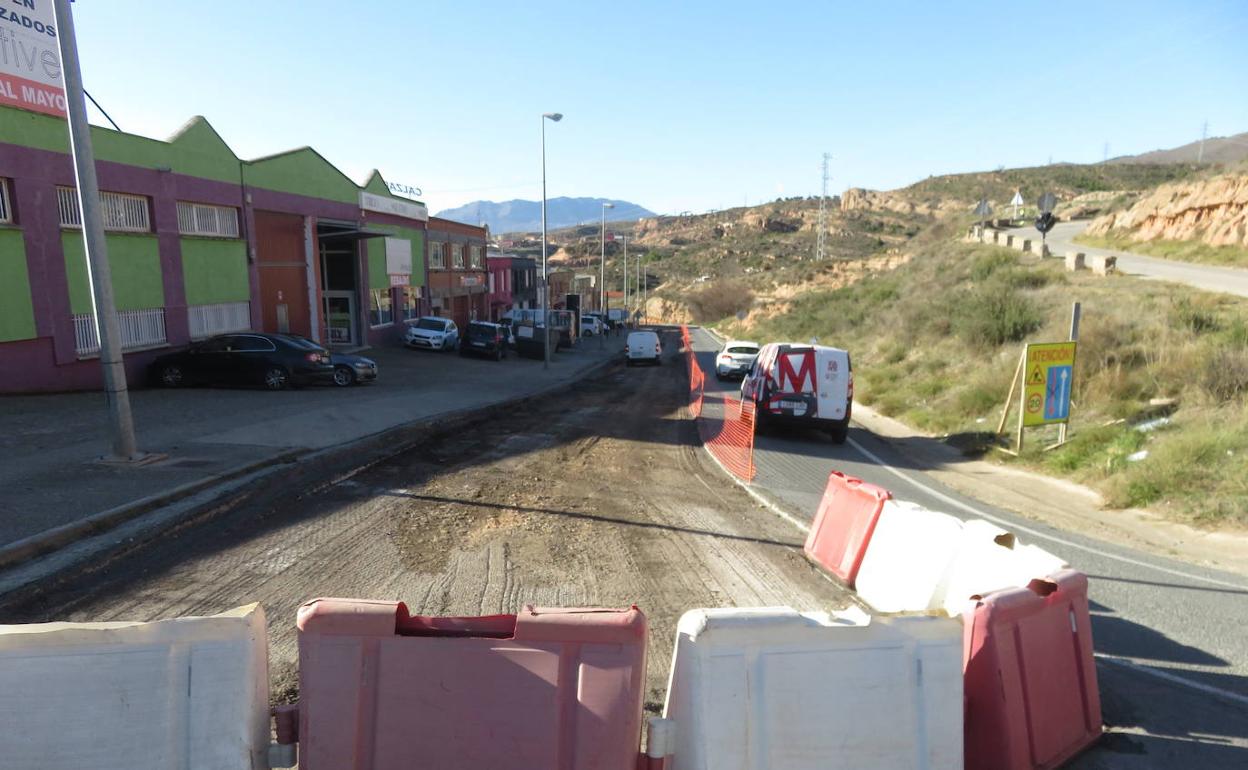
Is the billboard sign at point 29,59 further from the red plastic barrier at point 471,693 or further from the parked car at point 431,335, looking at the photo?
the parked car at point 431,335

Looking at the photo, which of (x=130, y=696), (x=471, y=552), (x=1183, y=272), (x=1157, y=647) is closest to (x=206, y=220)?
(x=471, y=552)

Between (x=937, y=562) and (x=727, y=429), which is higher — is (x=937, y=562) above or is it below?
above

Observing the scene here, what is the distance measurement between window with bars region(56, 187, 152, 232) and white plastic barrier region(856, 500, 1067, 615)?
18597 mm

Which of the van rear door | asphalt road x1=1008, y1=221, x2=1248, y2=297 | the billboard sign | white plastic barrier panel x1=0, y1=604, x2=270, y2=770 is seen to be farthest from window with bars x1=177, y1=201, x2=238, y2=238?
asphalt road x1=1008, y1=221, x2=1248, y2=297

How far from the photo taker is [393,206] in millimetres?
36469

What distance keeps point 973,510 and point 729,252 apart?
112739mm

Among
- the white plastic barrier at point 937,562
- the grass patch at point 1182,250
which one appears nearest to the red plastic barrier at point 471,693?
the white plastic barrier at point 937,562

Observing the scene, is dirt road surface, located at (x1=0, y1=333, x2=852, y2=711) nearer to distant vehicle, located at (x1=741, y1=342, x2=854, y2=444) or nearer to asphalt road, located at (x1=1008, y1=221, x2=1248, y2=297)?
distant vehicle, located at (x1=741, y1=342, x2=854, y2=444)

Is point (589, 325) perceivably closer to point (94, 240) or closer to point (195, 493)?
point (94, 240)

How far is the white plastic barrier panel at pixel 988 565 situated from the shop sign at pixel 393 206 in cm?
3254

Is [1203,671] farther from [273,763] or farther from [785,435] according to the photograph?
[785,435]

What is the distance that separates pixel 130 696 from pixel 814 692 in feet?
9.84

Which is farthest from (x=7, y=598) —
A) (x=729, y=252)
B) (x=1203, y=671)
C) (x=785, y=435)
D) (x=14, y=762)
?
(x=729, y=252)

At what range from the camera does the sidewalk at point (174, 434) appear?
Answer: 7.78 metres
